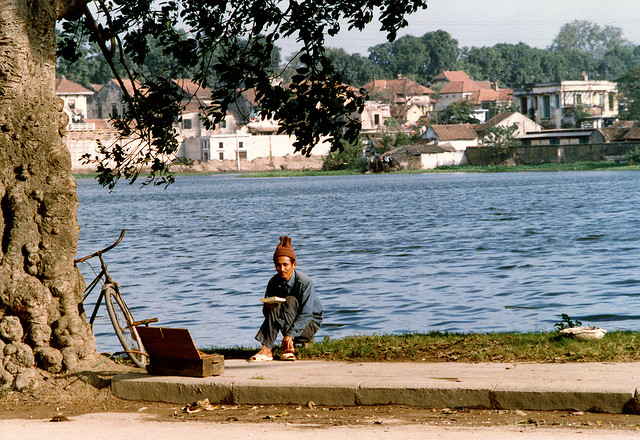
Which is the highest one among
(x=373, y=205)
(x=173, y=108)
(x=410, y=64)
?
(x=410, y=64)

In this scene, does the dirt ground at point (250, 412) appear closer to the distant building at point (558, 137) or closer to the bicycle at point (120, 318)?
the bicycle at point (120, 318)

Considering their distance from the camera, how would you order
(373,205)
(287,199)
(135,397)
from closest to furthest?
(135,397)
(373,205)
(287,199)

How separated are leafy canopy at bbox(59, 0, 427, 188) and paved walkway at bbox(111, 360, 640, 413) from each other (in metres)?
2.98

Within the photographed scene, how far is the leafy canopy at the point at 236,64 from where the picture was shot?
33.7ft

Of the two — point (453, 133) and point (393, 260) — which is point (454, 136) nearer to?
point (453, 133)

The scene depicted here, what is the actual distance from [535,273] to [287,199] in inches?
1697

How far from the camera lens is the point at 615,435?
584 centimetres

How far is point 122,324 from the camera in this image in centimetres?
916

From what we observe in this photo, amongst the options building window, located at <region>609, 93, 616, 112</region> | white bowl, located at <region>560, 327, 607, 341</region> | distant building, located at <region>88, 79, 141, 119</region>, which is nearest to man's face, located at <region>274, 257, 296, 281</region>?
white bowl, located at <region>560, 327, 607, 341</region>

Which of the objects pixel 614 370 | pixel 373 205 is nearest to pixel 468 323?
pixel 614 370

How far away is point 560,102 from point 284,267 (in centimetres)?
11627

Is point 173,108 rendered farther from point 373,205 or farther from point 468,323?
point 373,205

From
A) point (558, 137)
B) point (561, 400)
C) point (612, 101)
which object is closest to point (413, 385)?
point (561, 400)

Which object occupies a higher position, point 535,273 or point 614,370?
point 614,370
